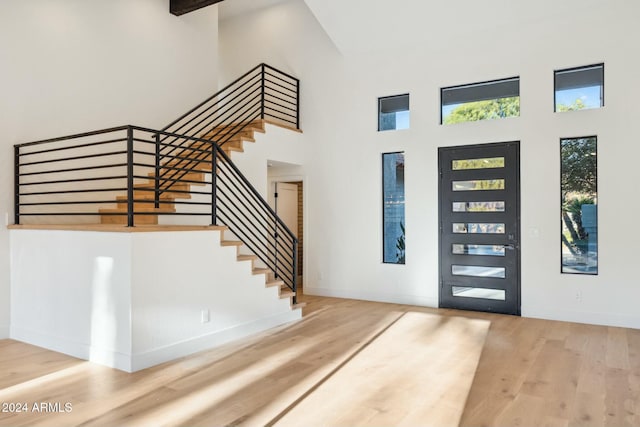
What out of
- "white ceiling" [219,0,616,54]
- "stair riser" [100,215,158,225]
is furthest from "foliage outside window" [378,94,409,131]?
"stair riser" [100,215,158,225]

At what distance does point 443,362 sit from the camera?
4.05 metres

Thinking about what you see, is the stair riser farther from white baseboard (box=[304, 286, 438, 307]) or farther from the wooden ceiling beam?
the wooden ceiling beam

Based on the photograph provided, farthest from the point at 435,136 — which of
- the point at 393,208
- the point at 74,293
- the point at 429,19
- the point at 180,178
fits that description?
the point at 74,293

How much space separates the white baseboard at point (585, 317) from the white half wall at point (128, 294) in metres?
3.55

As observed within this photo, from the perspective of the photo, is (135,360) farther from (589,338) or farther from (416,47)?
(416,47)

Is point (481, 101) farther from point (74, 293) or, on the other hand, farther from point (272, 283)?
point (74, 293)

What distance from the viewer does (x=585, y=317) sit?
17.9ft

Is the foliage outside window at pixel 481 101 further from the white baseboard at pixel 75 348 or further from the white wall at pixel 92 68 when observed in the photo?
the white baseboard at pixel 75 348

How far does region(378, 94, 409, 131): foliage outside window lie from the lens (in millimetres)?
6773

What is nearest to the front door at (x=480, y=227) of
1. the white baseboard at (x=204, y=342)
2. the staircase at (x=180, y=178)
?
the white baseboard at (x=204, y=342)

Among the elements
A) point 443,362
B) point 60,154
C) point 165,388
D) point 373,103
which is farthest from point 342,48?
point 165,388

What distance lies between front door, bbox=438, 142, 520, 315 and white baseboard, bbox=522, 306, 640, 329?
22 cm

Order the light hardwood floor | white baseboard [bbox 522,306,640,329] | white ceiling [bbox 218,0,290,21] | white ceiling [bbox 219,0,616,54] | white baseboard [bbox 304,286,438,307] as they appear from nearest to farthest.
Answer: the light hardwood floor, white baseboard [bbox 522,306,640,329], white ceiling [bbox 219,0,616,54], white baseboard [bbox 304,286,438,307], white ceiling [bbox 218,0,290,21]

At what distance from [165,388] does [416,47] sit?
5560mm
